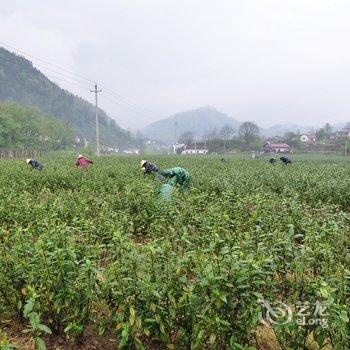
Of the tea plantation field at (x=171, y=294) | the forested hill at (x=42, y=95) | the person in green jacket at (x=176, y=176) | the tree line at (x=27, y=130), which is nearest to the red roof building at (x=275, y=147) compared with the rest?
the tree line at (x=27, y=130)

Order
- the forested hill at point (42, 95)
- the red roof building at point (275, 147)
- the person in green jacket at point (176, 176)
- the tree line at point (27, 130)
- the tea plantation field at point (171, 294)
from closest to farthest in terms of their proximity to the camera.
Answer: the tea plantation field at point (171, 294)
the person in green jacket at point (176, 176)
the tree line at point (27, 130)
the red roof building at point (275, 147)
the forested hill at point (42, 95)

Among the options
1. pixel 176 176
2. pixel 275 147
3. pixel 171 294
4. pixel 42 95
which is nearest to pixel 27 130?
pixel 275 147

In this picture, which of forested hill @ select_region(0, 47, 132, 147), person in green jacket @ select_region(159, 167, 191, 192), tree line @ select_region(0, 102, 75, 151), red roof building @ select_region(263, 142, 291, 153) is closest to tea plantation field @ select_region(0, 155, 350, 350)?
person in green jacket @ select_region(159, 167, 191, 192)

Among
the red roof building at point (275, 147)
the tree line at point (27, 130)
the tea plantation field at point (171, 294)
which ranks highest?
the tree line at point (27, 130)

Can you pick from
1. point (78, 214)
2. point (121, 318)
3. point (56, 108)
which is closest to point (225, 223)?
point (121, 318)

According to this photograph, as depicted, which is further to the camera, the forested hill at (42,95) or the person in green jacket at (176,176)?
the forested hill at (42,95)

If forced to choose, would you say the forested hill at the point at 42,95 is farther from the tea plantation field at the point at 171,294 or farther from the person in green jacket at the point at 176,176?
the tea plantation field at the point at 171,294

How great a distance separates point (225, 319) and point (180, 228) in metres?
2.17

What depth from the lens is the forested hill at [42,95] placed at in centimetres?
13900

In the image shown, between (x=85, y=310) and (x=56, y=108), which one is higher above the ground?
(x=56, y=108)

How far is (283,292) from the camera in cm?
411

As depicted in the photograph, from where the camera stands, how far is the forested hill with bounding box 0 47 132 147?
13900 centimetres

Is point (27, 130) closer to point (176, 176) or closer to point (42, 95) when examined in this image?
point (176, 176)

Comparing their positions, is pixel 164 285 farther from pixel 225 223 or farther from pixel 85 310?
pixel 225 223
